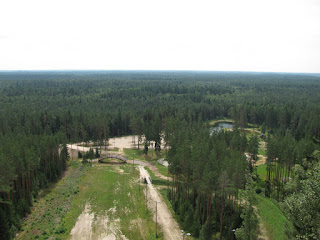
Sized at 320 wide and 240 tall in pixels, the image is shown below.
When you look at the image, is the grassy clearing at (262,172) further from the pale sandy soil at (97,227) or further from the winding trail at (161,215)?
the pale sandy soil at (97,227)

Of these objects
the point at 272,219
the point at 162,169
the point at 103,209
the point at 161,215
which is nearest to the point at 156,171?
the point at 162,169

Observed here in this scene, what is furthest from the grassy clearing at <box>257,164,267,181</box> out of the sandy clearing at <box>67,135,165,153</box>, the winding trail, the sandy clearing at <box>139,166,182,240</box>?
the sandy clearing at <box>67,135,165,153</box>

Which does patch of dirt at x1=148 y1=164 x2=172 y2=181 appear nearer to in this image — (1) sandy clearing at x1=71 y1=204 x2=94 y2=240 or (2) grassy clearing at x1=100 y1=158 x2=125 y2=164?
(2) grassy clearing at x1=100 y1=158 x2=125 y2=164

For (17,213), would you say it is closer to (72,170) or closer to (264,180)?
(72,170)

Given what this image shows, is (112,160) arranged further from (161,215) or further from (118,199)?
(161,215)

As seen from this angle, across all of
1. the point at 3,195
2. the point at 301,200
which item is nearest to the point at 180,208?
the point at 301,200

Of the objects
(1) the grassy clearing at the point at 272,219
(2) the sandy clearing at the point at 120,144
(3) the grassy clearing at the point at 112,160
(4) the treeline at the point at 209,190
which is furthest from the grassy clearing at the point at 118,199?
(2) the sandy clearing at the point at 120,144
